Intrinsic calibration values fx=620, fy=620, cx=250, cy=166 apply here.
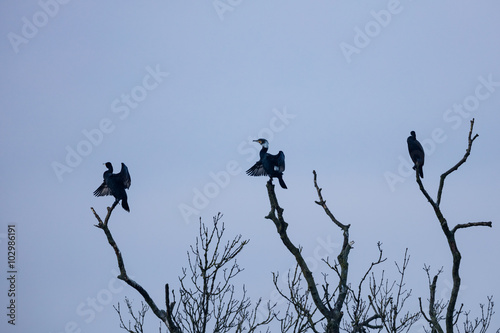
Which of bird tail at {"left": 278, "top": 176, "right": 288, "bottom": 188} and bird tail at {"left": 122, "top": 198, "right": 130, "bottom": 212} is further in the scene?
bird tail at {"left": 278, "top": 176, "right": 288, "bottom": 188}

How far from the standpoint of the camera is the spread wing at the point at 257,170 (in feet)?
40.8

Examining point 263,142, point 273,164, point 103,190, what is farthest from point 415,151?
point 103,190

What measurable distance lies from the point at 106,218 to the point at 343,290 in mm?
2704

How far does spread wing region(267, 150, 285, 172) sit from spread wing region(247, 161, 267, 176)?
91cm

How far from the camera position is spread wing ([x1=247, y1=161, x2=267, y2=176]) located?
40.8ft

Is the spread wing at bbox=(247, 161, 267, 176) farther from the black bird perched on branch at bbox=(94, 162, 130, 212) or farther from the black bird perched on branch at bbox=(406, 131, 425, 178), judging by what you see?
the black bird perched on branch at bbox=(406, 131, 425, 178)

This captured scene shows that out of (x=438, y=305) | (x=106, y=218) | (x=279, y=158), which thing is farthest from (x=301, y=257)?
(x=279, y=158)

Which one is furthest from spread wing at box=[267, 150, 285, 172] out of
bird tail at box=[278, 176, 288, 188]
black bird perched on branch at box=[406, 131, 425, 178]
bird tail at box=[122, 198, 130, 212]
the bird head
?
bird tail at box=[122, 198, 130, 212]

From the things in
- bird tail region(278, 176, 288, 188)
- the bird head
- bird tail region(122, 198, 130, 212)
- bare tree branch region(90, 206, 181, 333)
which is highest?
the bird head

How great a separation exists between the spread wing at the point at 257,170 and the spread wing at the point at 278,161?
35.9 inches

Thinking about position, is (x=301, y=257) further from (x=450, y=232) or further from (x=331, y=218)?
(x=450, y=232)

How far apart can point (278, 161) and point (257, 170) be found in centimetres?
122

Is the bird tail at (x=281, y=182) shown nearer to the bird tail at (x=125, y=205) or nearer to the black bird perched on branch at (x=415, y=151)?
the black bird perched on branch at (x=415, y=151)

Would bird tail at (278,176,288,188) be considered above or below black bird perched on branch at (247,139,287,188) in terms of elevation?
below
